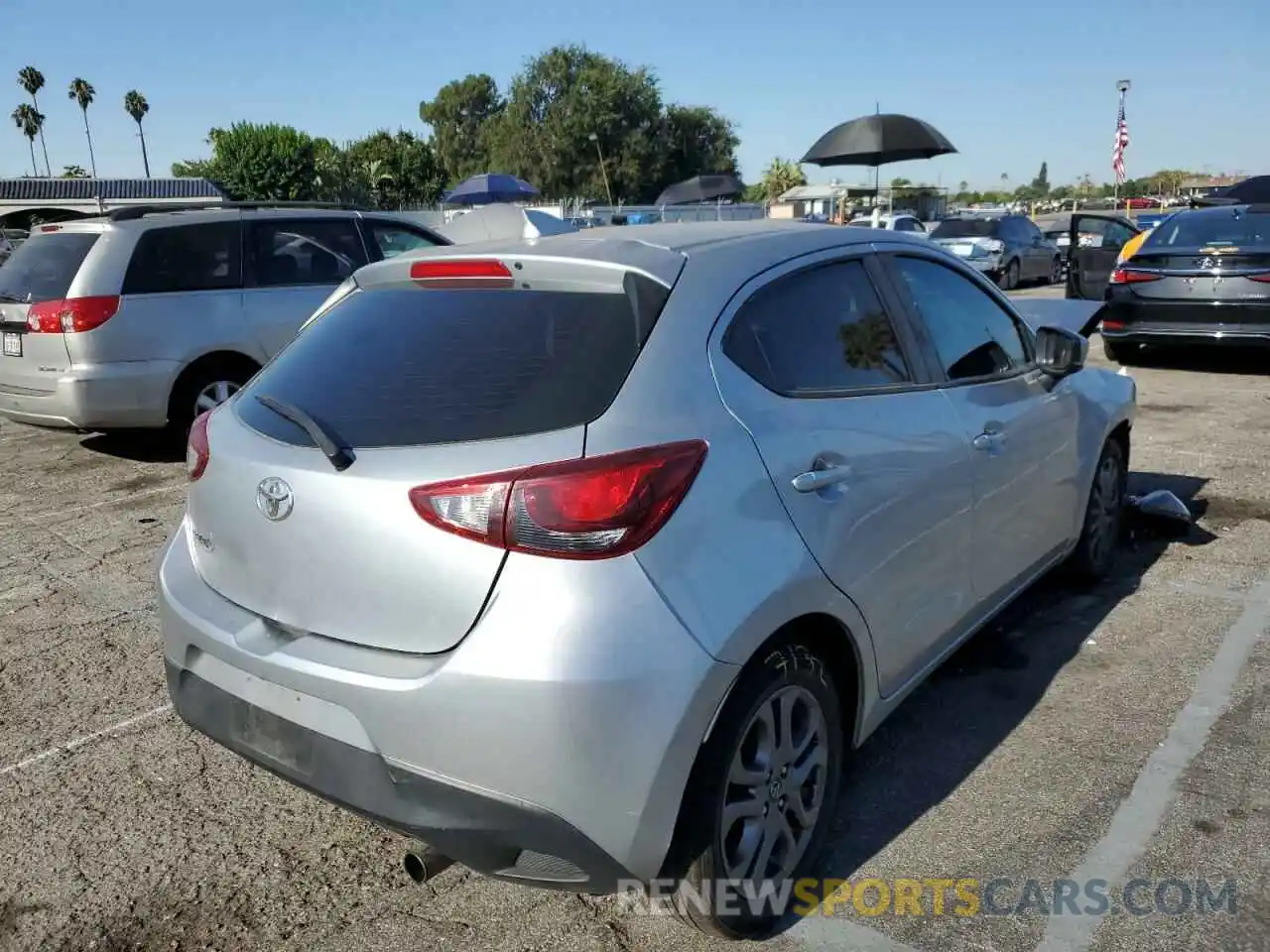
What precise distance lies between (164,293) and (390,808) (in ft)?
19.4

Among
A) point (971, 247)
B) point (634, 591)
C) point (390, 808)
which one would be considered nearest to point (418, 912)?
point (390, 808)

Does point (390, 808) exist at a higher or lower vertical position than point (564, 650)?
lower

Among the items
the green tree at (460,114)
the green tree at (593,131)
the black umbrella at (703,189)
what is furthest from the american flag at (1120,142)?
the green tree at (460,114)

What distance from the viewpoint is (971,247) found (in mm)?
19047

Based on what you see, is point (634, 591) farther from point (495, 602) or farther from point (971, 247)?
point (971, 247)

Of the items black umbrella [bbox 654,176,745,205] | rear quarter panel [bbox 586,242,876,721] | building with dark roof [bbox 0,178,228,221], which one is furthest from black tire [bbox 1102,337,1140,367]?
building with dark roof [bbox 0,178,228,221]

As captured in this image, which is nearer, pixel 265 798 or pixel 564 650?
pixel 564 650

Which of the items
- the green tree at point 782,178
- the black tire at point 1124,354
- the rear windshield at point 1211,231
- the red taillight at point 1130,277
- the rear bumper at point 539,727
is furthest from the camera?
the green tree at point 782,178

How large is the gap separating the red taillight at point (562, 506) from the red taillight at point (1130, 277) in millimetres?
9186

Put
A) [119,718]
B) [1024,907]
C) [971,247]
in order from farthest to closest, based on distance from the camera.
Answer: [971,247]
[119,718]
[1024,907]

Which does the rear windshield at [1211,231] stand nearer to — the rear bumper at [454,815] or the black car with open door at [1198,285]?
the black car with open door at [1198,285]

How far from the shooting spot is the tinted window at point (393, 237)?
838 centimetres

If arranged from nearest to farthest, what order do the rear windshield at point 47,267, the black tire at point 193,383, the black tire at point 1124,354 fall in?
the rear windshield at point 47,267, the black tire at point 193,383, the black tire at point 1124,354

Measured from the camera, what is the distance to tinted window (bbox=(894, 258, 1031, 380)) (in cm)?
339
